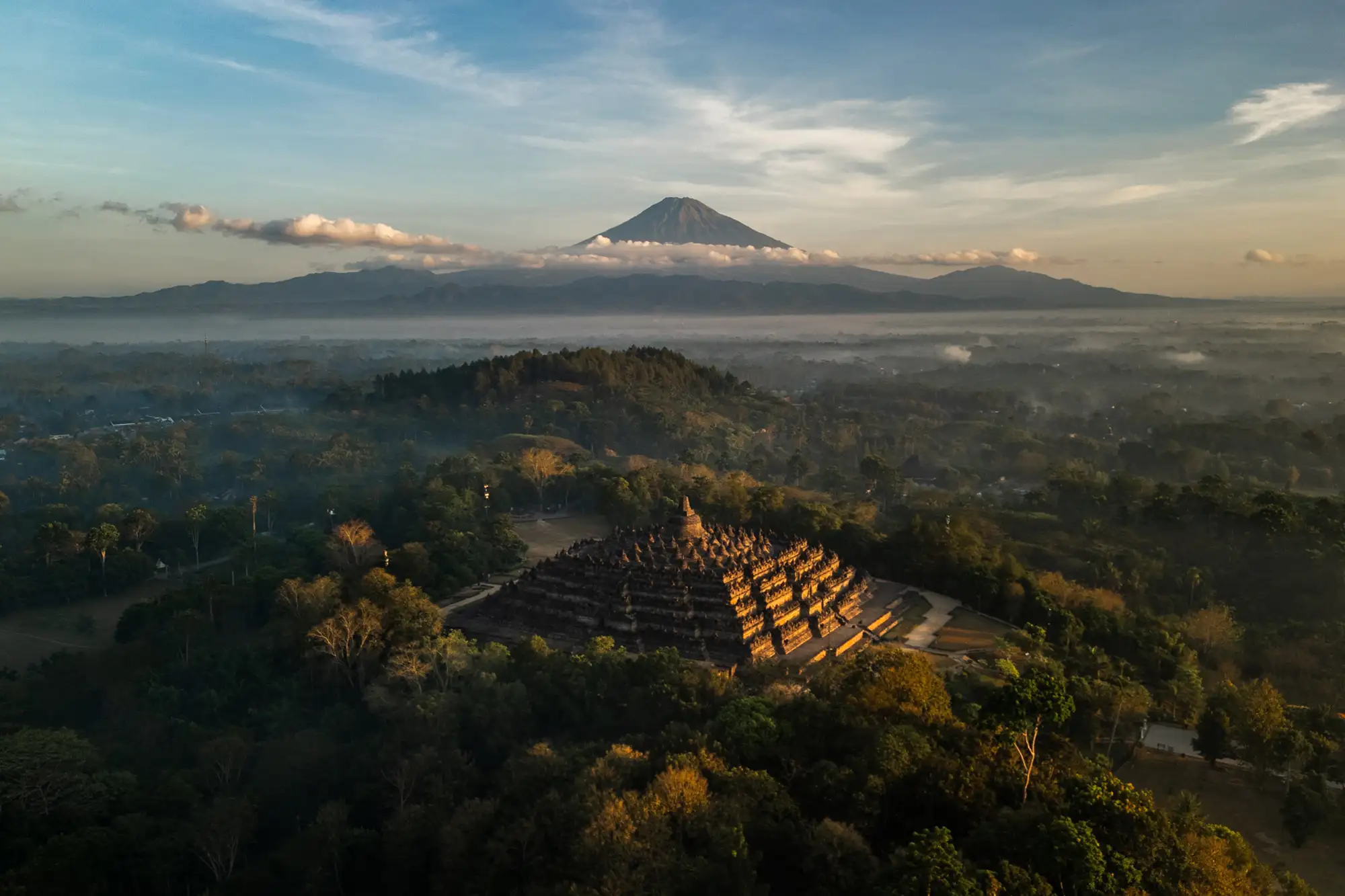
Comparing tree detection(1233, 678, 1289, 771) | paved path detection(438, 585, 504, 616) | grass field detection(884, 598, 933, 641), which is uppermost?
tree detection(1233, 678, 1289, 771)

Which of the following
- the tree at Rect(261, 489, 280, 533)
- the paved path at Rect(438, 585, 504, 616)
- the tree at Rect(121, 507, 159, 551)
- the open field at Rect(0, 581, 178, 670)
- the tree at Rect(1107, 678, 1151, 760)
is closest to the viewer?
the tree at Rect(1107, 678, 1151, 760)

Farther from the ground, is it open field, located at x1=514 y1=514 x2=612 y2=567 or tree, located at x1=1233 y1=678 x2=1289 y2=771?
tree, located at x1=1233 y1=678 x2=1289 y2=771

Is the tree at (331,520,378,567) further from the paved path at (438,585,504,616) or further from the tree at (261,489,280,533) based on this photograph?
the tree at (261,489,280,533)

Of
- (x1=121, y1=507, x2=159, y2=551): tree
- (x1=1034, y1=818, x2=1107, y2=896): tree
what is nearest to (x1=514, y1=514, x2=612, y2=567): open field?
(x1=121, y1=507, x2=159, y2=551): tree

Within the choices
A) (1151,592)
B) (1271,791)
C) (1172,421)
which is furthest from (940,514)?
(1172,421)

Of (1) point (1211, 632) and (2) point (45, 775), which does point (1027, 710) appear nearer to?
(1) point (1211, 632)

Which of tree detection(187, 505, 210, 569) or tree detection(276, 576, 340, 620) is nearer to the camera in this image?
tree detection(276, 576, 340, 620)
